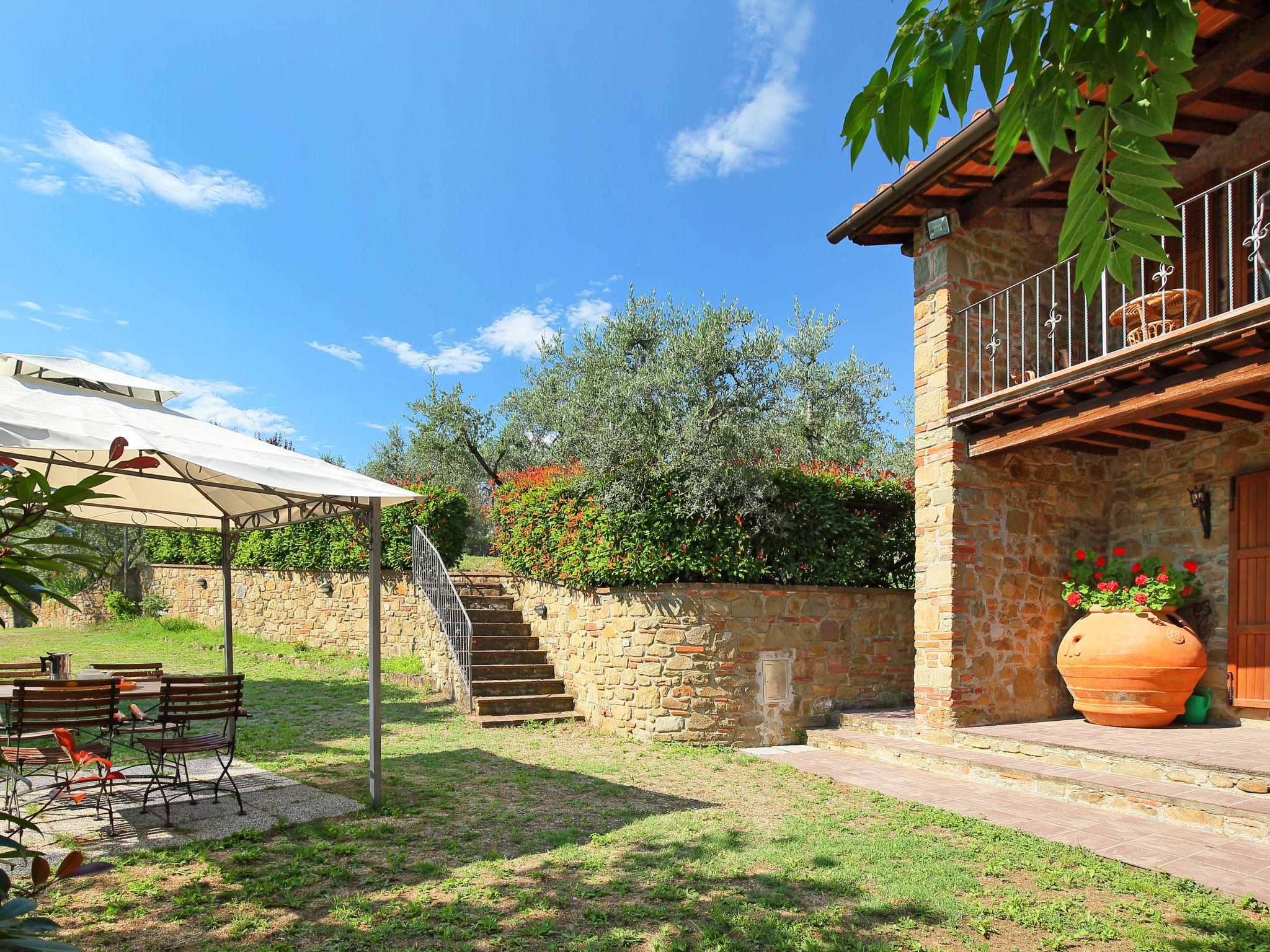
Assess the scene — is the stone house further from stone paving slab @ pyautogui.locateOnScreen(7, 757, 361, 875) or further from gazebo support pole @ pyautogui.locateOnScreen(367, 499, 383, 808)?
stone paving slab @ pyautogui.locateOnScreen(7, 757, 361, 875)

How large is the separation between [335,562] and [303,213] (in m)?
6.48

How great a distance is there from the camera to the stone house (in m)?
6.78

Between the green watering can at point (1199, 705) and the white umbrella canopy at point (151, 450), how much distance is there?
25.1 feet

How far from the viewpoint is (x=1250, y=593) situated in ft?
23.4

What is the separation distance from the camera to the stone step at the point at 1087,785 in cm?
520

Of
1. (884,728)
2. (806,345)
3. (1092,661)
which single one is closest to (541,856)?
(884,728)

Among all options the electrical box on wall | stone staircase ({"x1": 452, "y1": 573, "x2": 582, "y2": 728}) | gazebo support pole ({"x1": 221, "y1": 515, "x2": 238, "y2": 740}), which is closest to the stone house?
the electrical box on wall

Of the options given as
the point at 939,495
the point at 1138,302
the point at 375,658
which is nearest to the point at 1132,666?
the point at 939,495

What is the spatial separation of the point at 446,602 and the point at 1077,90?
10570 mm

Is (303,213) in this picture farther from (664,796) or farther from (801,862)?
(801,862)

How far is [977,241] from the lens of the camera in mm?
8180

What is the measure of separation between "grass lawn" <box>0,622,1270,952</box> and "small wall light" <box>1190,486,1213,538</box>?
169 inches

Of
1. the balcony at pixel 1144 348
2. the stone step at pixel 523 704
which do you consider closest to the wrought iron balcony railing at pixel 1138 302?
the balcony at pixel 1144 348

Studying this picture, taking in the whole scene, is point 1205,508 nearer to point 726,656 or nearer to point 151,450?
point 726,656
